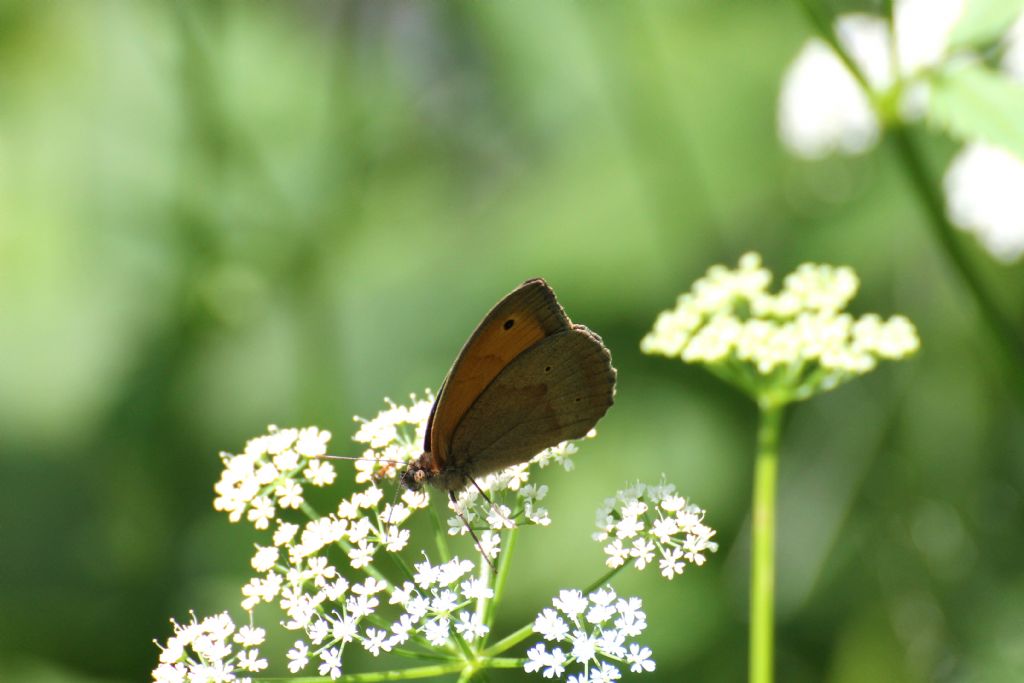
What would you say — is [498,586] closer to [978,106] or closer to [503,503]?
[503,503]

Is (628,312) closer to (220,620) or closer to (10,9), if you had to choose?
(220,620)

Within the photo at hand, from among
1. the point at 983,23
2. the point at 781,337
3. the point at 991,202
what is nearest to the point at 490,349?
the point at 781,337

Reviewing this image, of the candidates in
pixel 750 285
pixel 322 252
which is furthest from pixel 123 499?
pixel 750 285

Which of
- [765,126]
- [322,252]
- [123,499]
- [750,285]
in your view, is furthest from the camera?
[765,126]

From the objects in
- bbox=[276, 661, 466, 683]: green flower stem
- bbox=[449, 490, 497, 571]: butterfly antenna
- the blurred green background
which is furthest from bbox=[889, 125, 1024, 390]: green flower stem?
bbox=[276, 661, 466, 683]: green flower stem

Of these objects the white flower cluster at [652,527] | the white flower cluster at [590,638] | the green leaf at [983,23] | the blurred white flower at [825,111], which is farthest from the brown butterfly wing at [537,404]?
the blurred white flower at [825,111]

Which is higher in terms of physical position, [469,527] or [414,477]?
[414,477]

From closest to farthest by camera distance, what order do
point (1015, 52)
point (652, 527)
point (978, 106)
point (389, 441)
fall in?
point (652, 527), point (978, 106), point (389, 441), point (1015, 52)
